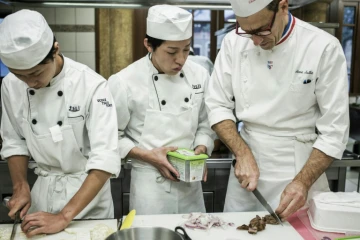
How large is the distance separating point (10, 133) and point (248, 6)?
1.11 meters

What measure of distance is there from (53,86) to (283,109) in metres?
0.95

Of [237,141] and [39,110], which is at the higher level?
[39,110]

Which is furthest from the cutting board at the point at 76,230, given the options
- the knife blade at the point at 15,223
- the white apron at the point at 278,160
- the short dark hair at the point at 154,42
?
the short dark hair at the point at 154,42

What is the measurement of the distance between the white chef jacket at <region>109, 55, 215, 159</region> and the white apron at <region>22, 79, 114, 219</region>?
25 centimetres

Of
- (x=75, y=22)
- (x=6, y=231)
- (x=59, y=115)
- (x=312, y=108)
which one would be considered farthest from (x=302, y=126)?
(x=75, y=22)

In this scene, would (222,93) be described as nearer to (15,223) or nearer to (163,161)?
(163,161)

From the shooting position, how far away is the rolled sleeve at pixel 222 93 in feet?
5.69

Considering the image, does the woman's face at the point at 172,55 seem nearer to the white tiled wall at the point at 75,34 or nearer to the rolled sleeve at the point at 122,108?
the rolled sleeve at the point at 122,108

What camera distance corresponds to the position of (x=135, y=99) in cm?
176

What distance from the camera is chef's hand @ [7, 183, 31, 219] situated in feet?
→ 4.80

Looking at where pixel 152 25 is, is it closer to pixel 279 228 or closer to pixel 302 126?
pixel 302 126

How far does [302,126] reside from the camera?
1.64m

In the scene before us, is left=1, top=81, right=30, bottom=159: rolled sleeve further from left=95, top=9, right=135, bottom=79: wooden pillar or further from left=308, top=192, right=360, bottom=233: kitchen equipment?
left=95, top=9, right=135, bottom=79: wooden pillar

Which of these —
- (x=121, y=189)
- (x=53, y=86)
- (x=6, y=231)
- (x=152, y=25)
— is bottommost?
(x=121, y=189)
